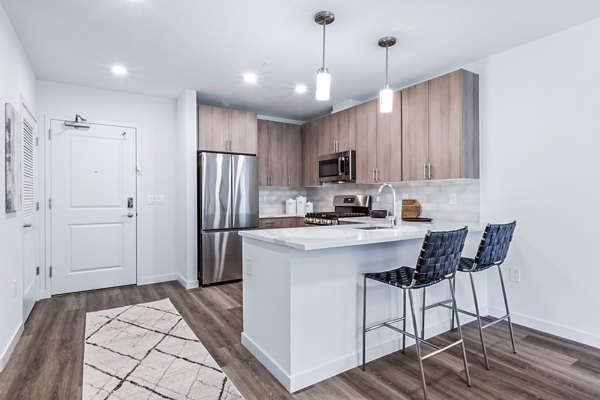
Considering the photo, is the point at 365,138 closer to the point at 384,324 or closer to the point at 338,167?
the point at 338,167

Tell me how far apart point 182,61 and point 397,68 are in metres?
2.18

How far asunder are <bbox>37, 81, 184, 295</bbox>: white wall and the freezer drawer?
0.46 meters

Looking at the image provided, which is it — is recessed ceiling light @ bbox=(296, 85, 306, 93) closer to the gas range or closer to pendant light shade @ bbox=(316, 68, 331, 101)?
the gas range

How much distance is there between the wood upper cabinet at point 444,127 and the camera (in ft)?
10.1

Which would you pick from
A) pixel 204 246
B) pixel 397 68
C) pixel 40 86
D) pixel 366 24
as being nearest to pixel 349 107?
pixel 397 68

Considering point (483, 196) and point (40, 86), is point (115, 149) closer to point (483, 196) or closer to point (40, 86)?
point (40, 86)

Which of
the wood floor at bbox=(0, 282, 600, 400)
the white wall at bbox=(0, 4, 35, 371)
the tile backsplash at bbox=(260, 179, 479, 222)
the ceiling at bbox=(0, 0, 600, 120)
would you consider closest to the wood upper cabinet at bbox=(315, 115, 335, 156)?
the tile backsplash at bbox=(260, 179, 479, 222)

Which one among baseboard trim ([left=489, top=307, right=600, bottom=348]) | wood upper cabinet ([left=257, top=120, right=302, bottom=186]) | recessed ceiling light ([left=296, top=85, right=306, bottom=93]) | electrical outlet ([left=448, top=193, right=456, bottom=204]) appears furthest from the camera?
wood upper cabinet ([left=257, top=120, right=302, bottom=186])

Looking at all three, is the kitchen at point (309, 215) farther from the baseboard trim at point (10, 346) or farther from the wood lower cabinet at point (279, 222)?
the wood lower cabinet at point (279, 222)

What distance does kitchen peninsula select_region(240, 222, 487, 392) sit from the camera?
2014 mm

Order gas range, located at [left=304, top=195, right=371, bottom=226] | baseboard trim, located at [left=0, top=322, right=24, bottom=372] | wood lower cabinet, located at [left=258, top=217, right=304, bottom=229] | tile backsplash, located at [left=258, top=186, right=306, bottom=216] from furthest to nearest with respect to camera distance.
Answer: tile backsplash, located at [left=258, top=186, right=306, bottom=216], wood lower cabinet, located at [left=258, top=217, right=304, bottom=229], gas range, located at [left=304, top=195, right=371, bottom=226], baseboard trim, located at [left=0, top=322, right=24, bottom=372]

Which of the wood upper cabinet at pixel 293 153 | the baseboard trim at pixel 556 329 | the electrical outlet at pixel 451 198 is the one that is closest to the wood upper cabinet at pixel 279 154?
the wood upper cabinet at pixel 293 153

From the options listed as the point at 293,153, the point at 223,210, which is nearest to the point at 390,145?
the point at 293,153

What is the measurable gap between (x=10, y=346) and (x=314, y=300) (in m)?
2.31
